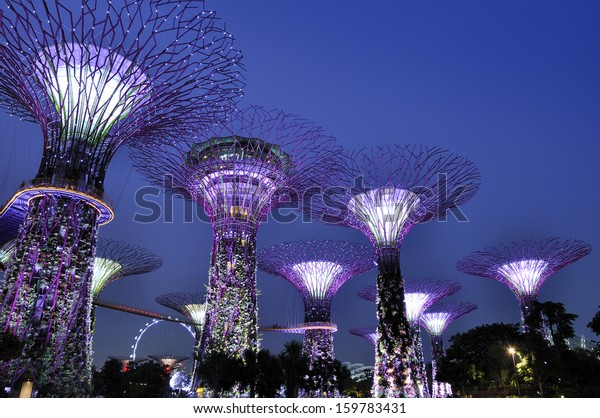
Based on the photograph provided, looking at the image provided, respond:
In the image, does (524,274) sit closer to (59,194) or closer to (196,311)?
(196,311)

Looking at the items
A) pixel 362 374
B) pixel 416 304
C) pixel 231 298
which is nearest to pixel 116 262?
pixel 231 298

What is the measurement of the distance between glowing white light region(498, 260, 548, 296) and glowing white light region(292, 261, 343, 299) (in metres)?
15.0

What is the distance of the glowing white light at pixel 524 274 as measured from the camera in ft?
142

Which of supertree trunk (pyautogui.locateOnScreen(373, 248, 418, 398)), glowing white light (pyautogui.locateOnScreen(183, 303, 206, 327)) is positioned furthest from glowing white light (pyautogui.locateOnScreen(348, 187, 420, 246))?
glowing white light (pyautogui.locateOnScreen(183, 303, 206, 327))

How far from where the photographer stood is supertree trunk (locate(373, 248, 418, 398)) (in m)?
28.5

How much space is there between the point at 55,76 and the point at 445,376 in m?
38.8

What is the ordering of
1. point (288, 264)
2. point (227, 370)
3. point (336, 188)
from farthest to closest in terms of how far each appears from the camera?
point (288, 264), point (336, 188), point (227, 370)

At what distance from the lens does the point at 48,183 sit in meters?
19.6

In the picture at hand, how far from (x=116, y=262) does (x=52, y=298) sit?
2570 centimetres

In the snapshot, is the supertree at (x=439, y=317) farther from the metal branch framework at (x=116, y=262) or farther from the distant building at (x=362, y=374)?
the metal branch framework at (x=116, y=262)

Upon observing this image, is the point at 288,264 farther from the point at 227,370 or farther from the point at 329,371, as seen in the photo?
the point at 227,370

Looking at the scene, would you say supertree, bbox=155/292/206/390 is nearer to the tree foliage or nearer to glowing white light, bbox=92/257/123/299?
glowing white light, bbox=92/257/123/299
